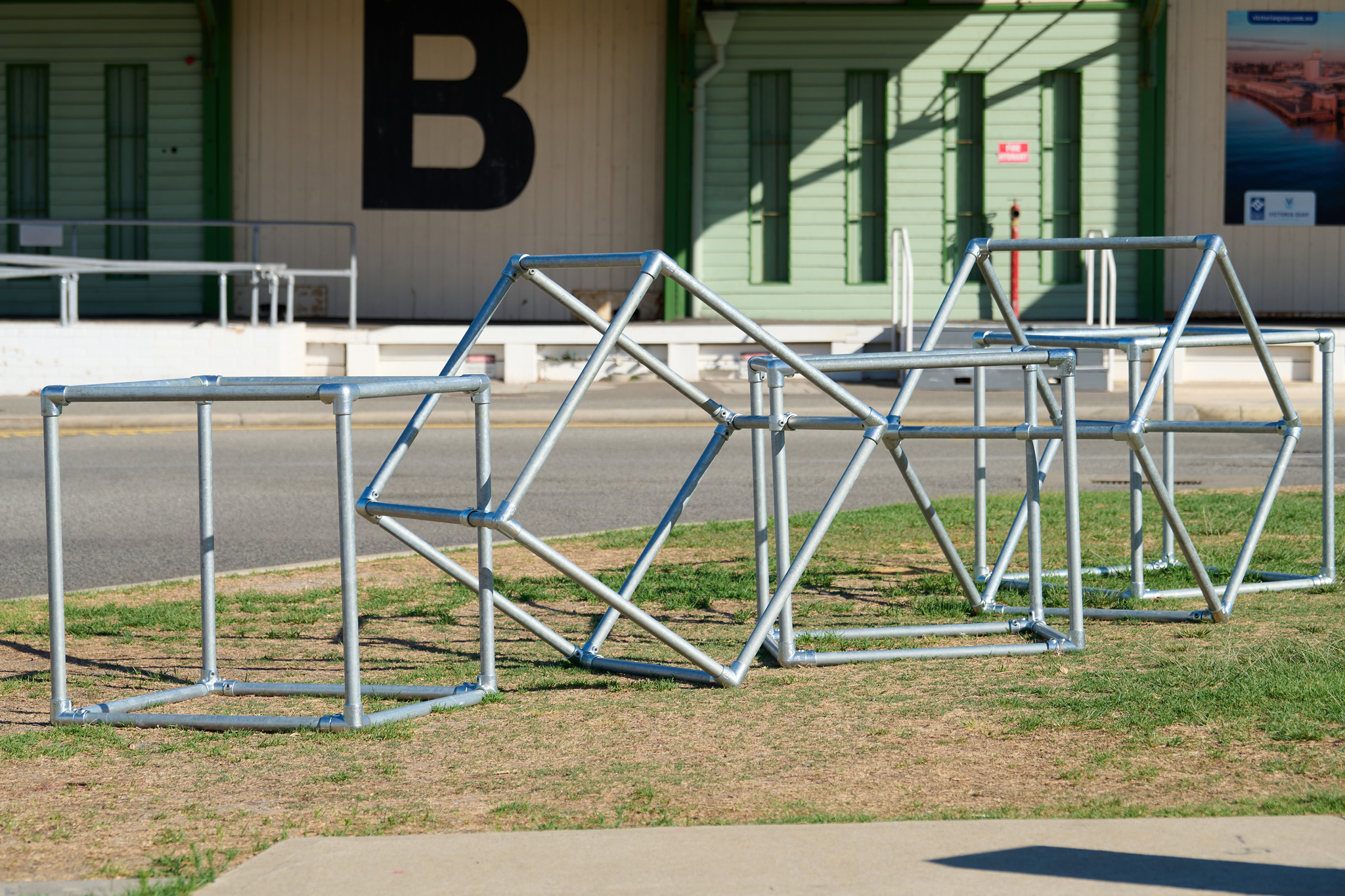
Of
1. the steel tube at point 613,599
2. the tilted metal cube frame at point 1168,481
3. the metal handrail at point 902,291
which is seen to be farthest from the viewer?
the metal handrail at point 902,291

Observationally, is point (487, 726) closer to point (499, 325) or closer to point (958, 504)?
point (958, 504)

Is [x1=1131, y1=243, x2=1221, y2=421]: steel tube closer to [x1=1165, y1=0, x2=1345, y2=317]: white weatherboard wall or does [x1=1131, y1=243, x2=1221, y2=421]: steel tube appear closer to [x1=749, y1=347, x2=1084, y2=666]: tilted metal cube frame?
[x1=749, y1=347, x2=1084, y2=666]: tilted metal cube frame

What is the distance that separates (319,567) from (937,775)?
461 cm

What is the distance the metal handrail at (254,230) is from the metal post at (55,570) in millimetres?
13370

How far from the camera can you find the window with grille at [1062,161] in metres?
21.9

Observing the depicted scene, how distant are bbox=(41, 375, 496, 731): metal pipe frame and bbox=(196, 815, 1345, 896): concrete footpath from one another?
3.89 feet

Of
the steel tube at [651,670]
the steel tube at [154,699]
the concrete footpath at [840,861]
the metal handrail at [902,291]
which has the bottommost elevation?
the concrete footpath at [840,861]

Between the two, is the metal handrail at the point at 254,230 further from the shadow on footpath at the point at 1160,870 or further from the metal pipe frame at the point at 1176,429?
the shadow on footpath at the point at 1160,870

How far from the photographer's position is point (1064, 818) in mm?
3783

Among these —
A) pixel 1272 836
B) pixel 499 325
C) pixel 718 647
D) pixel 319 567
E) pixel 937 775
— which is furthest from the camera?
pixel 499 325

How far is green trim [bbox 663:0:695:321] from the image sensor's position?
21906 millimetres

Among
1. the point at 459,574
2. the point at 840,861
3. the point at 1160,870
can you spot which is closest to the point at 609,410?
the point at 459,574

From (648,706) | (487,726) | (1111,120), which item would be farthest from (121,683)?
(1111,120)

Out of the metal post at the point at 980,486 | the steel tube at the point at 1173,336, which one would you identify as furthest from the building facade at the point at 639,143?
the steel tube at the point at 1173,336
